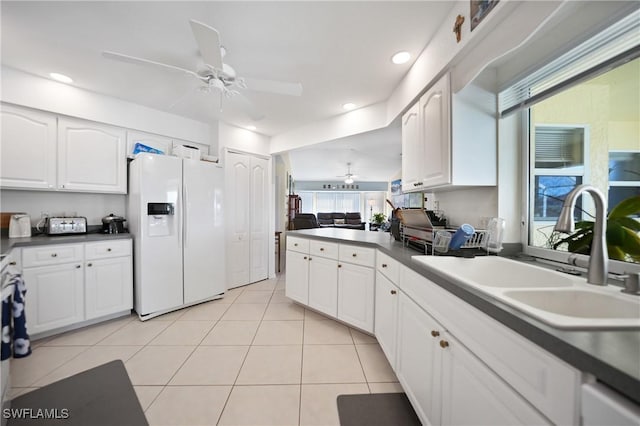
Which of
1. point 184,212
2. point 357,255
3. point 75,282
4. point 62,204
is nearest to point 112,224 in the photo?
point 62,204

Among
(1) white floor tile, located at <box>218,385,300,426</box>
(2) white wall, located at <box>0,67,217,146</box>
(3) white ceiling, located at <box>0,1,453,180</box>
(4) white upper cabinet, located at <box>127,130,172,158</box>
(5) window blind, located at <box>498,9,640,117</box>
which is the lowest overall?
(1) white floor tile, located at <box>218,385,300,426</box>

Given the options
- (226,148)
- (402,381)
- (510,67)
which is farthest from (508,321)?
(226,148)

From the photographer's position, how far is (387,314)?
172 centimetres

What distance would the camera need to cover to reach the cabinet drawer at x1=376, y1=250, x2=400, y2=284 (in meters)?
1.59

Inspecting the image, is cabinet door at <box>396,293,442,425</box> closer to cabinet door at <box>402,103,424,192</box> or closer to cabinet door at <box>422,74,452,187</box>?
cabinet door at <box>422,74,452,187</box>

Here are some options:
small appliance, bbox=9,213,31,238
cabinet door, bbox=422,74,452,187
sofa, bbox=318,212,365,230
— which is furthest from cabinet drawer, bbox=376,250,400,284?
sofa, bbox=318,212,365,230

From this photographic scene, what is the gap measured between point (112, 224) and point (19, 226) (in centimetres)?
68

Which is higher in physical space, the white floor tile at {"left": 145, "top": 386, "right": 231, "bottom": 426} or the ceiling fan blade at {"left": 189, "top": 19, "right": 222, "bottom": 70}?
the ceiling fan blade at {"left": 189, "top": 19, "right": 222, "bottom": 70}

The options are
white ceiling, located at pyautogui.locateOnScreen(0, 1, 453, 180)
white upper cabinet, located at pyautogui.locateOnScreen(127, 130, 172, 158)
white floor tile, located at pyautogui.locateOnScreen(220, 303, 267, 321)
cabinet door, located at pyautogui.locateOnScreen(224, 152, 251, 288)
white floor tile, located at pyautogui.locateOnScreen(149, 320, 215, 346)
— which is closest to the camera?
white ceiling, located at pyautogui.locateOnScreen(0, 1, 453, 180)

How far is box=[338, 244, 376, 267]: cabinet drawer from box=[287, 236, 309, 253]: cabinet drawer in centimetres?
51

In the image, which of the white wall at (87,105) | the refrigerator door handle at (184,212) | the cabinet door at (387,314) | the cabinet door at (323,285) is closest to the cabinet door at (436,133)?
the cabinet door at (387,314)

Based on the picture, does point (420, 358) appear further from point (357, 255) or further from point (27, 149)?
point (27, 149)

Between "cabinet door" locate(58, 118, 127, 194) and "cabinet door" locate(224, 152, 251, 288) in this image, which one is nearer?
"cabinet door" locate(58, 118, 127, 194)

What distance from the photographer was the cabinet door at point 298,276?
2643 millimetres
